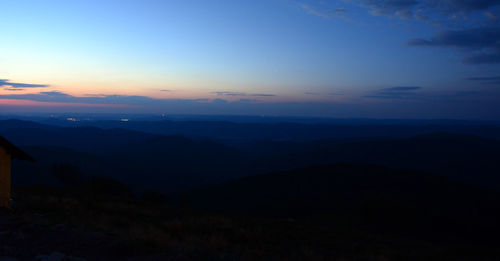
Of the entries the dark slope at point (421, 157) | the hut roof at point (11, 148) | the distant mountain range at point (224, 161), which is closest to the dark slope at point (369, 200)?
the hut roof at point (11, 148)

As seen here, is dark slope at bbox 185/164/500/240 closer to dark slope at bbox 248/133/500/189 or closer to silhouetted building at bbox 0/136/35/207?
silhouetted building at bbox 0/136/35/207

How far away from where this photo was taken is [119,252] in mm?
7254

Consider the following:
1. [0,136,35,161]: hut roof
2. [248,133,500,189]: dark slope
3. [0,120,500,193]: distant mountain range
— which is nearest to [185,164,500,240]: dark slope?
[0,136,35,161]: hut roof

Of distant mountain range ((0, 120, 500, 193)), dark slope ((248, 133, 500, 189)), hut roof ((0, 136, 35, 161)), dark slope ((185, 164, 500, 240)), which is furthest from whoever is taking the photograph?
dark slope ((248, 133, 500, 189))

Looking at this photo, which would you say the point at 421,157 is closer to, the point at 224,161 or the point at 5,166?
the point at 224,161

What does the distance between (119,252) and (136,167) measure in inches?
4805

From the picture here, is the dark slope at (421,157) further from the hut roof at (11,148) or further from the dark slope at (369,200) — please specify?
the hut roof at (11,148)

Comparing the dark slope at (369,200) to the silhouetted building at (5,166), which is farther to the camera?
the dark slope at (369,200)

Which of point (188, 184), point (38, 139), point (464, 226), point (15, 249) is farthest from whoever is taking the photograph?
point (38, 139)

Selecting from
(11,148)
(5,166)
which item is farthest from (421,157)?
(5,166)

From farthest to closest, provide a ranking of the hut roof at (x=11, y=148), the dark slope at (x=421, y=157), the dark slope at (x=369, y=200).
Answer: the dark slope at (x=421, y=157) < the dark slope at (x=369, y=200) < the hut roof at (x=11, y=148)

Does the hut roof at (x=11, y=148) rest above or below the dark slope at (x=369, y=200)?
above

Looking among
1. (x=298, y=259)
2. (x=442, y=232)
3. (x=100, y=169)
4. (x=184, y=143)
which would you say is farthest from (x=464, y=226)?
(x=184, y=143)

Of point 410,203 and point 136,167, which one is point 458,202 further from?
point 136,167
